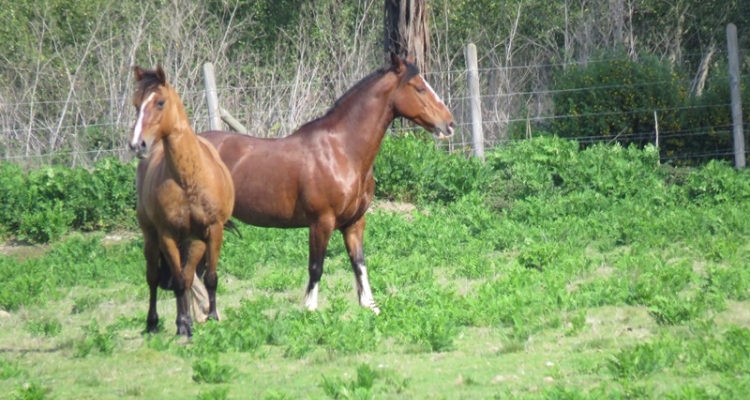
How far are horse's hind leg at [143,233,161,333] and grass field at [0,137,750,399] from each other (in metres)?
0.14

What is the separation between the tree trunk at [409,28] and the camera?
17641mm

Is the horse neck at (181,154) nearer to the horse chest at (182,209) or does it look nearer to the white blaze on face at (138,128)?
the horse chest at (182,209)

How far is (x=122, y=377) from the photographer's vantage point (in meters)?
7.35

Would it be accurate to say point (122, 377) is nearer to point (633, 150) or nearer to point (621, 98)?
point (633, 150)

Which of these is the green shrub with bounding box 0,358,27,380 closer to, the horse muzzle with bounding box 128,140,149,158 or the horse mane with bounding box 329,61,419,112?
the horse muzzle with bounding box 128,140,149,158

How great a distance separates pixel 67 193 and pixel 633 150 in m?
7.15

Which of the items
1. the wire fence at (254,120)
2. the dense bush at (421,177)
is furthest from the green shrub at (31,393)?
the wire fence at (254,120)

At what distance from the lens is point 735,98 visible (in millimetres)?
16609

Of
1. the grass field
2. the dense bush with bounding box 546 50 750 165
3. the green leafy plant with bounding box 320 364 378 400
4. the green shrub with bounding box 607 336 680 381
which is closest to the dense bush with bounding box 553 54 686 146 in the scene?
the dense bush with bounding box 546 50 750 165

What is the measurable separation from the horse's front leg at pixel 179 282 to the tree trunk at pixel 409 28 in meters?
9.54

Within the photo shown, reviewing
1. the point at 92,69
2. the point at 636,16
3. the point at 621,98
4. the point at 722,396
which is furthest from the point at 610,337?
the point at 636,16

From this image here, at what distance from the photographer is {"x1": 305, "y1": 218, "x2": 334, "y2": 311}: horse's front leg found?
31.7 ft

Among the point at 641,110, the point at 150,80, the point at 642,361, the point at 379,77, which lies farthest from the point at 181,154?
the point at 641,110

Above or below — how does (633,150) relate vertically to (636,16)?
below
